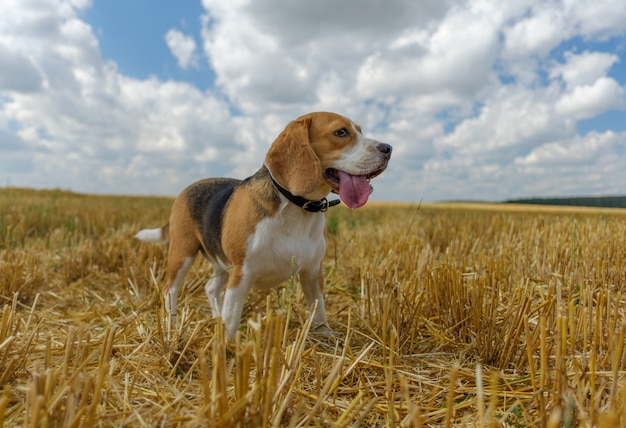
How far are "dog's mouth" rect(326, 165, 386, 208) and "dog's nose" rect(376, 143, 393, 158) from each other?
0.10 m

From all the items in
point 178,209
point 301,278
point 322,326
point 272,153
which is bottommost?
point 322,326

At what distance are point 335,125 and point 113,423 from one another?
2.37 meters

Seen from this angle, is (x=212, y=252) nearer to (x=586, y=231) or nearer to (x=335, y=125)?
(x=335, y=125)

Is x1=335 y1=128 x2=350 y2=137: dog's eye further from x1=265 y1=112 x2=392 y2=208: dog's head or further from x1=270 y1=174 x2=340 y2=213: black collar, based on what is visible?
x1=270 y1=174 x2=340 y2=213: black collar

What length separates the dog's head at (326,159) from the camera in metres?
3.22

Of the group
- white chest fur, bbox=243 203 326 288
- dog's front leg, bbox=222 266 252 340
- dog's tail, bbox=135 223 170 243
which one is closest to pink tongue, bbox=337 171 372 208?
white chest fur, bbox=243 203 326 288

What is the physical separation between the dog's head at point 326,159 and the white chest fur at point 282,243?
0.19m

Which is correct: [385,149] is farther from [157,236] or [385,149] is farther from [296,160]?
[157,236]

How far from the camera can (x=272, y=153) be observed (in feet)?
11.2

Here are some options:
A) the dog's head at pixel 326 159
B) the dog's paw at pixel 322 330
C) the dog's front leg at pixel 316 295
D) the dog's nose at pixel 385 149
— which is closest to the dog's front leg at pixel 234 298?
the dog's front leg at pixel 316 295

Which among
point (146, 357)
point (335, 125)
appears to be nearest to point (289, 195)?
point (335, 125)

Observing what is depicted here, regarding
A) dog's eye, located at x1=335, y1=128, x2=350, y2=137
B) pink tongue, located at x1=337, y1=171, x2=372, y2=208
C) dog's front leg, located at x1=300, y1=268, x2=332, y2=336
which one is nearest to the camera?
pink tongue, located at x1=337, y1=171, x2=372, y2=208

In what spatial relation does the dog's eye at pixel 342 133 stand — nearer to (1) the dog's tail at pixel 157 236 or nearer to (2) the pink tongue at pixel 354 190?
(2) the pink tongue at pixel 354 190

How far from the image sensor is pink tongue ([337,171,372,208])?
126 inches
